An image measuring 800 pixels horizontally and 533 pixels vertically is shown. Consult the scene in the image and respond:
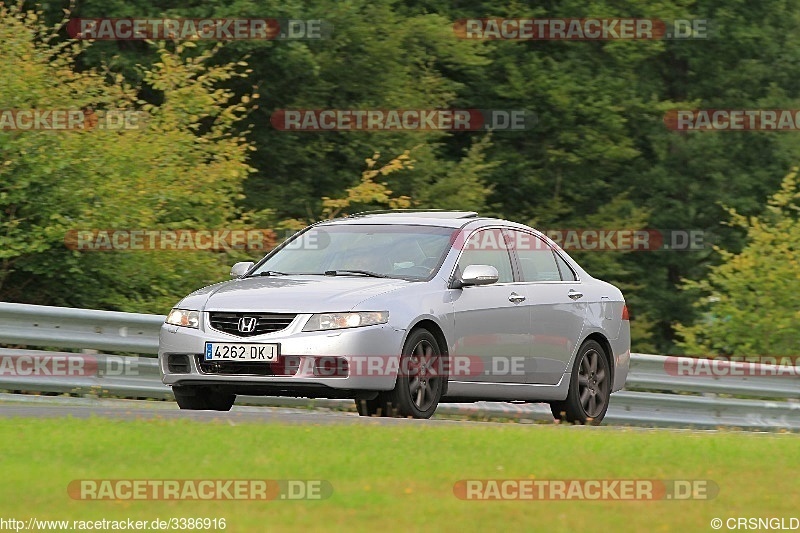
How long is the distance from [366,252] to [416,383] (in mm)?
1462

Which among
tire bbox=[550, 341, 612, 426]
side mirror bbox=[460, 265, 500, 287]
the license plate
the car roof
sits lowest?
tire bbox=[550, 341, 612, 426]

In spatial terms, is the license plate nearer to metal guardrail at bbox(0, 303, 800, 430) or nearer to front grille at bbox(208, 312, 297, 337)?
front grille at bbox(208, 312, 297, 337)

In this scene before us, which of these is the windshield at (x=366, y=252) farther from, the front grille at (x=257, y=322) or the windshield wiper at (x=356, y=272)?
the front grille at (x=257, y=322)

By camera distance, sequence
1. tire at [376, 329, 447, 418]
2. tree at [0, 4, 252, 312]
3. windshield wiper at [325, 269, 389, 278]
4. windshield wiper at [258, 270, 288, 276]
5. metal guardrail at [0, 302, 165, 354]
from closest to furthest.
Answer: tire at [376, 329, 447, 418], windshield wiper at [325, 269, 389, 278], windshield wiper at [258, 270, 288, 276], metal guardrail at [0, 302, 165, 354], tree at [0, 4, 252, 312]

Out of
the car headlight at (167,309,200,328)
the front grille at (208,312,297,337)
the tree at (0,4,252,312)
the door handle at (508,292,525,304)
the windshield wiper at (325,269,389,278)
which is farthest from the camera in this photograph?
the tree at (0,4,252,312)

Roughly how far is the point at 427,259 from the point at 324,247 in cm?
99

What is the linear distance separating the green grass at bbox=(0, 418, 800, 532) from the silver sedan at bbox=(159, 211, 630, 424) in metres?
0.98

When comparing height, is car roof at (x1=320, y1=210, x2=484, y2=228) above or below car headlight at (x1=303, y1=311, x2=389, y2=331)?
above

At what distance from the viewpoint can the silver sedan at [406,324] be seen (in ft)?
42.4

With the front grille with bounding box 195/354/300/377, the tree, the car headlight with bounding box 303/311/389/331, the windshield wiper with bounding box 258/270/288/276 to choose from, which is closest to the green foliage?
the tree

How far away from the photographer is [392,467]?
9.70 meters

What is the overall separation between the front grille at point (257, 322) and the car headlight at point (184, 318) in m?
0.19

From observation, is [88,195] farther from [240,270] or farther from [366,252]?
[366,252]

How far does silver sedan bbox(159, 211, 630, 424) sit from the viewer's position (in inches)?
509
